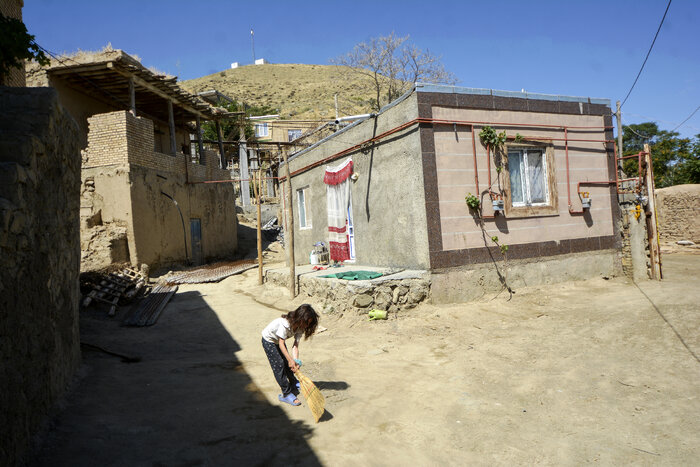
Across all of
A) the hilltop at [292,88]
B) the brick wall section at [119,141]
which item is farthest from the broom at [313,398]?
the hilltop at [292,88]

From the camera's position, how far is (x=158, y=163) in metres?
14.3

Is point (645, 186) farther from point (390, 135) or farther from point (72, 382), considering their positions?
point (72, 382)

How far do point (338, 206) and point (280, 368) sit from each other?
6.74m

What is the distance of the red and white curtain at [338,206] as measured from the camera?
1059 cm

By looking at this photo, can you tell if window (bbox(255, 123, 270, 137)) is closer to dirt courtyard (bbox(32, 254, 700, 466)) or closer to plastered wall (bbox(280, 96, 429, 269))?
plastered wall (bbox(280, 96, 429, 269))

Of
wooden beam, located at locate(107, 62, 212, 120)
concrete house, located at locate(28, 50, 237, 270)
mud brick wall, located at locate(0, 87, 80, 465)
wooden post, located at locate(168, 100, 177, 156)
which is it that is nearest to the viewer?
mud brick wall, located at locate(0, 87, 80, 465)

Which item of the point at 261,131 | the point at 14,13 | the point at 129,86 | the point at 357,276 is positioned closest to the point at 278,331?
the point at 357,276

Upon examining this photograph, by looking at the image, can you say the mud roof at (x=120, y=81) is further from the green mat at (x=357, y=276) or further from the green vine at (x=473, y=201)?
the green vine at (x=473, y=201)

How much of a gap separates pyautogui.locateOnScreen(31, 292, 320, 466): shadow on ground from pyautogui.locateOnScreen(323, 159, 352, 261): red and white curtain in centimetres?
475

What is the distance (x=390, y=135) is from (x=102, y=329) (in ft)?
22.0

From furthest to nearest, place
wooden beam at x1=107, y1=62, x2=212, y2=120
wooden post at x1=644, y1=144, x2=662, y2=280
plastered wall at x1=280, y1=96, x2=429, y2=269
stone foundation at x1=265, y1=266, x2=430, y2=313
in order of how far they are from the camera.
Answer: wooden beam at x1=107, y1=62, x2=212, y2=120, wooden post at x1=644, y1=144, x2=662, y2=280, plastered wall at x1=280, y1=96, x2=429, y2=269, stone foundation at x1=265, y1=266, x2=430, y2=313

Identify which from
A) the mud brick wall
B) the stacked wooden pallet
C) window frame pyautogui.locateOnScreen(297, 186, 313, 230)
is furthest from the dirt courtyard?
window frame pyautogui.locateOnScreen(297, 186, 313, 230)

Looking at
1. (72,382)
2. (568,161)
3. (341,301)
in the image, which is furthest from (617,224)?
(72,382)

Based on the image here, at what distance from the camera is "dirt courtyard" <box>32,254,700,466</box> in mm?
3484
